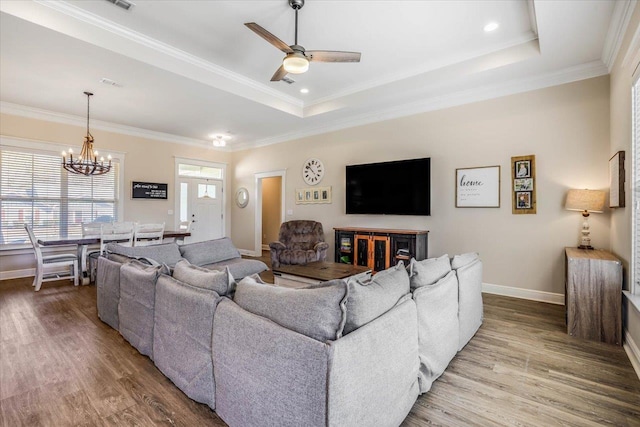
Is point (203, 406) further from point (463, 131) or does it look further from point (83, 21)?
point (463, 131)

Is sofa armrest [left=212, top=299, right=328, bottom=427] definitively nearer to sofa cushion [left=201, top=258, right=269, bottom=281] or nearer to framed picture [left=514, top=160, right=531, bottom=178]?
sofa cushion [left=201, top=258, right=269, bottom=281]

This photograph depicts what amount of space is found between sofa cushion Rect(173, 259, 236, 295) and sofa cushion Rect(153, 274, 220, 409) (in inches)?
1.4

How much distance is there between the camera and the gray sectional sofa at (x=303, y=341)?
1.25m

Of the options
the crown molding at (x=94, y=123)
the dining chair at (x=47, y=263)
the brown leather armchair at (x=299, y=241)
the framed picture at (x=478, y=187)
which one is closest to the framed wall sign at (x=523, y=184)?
the framed picture at (x=478, y=187)

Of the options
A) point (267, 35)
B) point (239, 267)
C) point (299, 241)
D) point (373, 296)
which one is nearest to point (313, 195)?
point (299, 241)

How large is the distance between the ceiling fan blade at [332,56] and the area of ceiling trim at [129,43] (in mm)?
1923

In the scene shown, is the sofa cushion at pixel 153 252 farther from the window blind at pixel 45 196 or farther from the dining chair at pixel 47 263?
the window blind at pixel 45 196

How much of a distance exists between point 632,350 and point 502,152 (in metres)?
2.60

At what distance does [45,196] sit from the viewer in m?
5.40

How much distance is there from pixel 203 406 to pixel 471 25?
4.19 m

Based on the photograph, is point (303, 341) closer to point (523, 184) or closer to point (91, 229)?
point (523, 184)

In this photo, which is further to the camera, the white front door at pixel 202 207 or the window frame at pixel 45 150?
the white front door at pixel 202 207

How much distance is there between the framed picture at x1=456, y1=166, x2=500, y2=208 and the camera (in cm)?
414

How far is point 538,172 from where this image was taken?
12.6 feet
